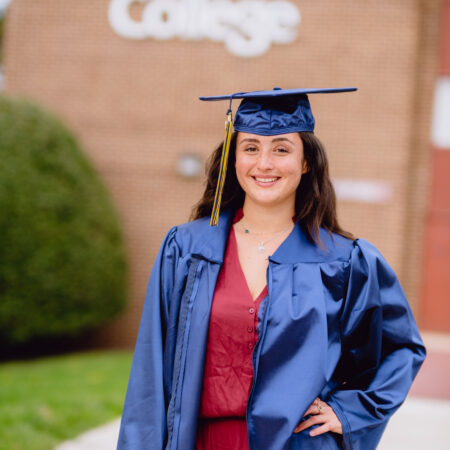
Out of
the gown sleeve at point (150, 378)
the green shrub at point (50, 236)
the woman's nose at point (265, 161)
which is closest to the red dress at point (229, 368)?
the gown sleeve at point (150, 378)

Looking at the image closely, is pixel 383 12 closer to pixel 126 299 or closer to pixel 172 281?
pixel 126 299

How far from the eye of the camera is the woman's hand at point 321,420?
80.4 inches

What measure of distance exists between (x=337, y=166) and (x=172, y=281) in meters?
6.58

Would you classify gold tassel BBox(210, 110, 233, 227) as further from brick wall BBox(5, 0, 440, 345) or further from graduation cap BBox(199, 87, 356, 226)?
brick wall BBox(5, 0, 440, 345)

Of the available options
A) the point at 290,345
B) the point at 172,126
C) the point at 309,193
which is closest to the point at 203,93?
the point at 172,126

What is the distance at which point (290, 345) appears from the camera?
6.63ft

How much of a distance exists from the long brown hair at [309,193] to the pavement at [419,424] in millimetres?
2561

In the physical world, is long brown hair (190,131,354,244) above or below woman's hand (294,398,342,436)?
above

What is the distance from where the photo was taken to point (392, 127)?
8414 millimetres

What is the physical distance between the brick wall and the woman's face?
6.36 meters

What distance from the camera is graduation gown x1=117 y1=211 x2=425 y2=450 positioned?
2000 millimetres

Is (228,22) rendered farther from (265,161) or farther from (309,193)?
(265,161)

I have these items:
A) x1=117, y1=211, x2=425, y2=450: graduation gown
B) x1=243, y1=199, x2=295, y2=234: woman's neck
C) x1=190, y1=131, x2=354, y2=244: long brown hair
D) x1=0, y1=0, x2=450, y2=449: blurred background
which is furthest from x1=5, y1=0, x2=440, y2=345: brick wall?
x1=117, y1=211, x2=425, y2=450: graduation gown

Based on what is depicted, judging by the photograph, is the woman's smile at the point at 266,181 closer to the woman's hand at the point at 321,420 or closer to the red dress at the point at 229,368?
the red dress at the point at 229,368
